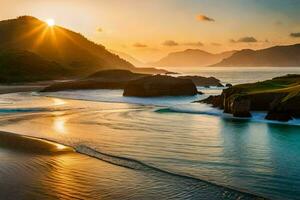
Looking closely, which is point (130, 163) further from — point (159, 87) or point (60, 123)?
point (159, 87)

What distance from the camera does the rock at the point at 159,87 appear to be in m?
69.0

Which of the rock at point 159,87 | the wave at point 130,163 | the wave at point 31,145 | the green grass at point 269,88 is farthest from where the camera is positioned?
the rock at point 159,87

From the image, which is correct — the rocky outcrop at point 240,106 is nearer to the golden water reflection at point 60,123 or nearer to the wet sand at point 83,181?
the golden water reflection at point 60,123

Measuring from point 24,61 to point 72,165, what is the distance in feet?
492

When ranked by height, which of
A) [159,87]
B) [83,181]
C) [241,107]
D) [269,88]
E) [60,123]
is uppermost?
[159,87]

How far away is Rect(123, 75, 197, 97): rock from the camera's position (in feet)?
226

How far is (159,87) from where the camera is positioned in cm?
6938

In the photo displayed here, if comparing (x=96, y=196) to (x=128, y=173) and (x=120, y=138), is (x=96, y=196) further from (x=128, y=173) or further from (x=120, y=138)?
(x=120, y=138)

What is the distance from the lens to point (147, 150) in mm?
21391

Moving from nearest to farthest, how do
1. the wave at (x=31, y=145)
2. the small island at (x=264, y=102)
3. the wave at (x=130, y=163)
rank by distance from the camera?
1. the wave at (x=130, y=163)
2. the wave at (x=31, y=145)
3. the small island at (x=264, y=102)

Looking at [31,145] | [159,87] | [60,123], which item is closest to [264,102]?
[60,123]

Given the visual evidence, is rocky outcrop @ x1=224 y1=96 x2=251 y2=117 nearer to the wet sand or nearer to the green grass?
the green grass

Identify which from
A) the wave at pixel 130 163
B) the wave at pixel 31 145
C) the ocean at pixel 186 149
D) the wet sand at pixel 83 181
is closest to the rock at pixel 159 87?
the ocean at pixel 186 149

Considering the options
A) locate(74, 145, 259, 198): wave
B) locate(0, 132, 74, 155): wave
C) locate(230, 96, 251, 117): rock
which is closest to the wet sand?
locate(74, 145, 259, 198): wave
